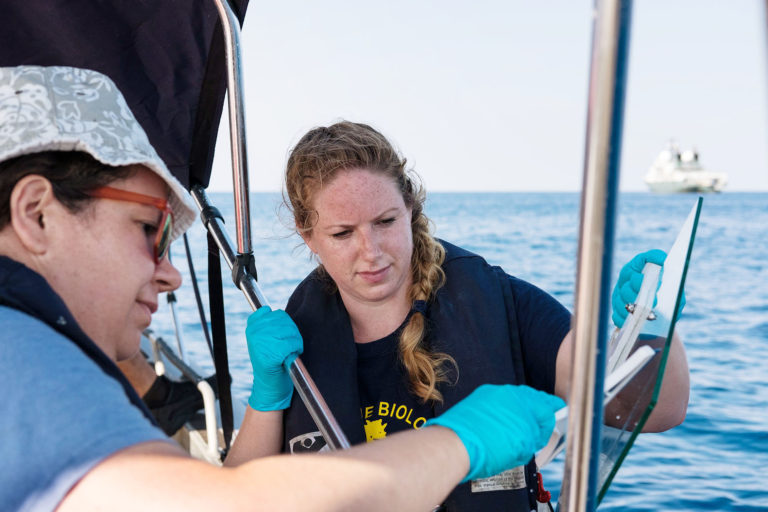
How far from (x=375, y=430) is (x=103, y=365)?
95 cm

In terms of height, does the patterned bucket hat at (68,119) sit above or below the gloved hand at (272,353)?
above

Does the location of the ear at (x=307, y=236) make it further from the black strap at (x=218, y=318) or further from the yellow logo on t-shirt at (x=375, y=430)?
the yellow logo on t-shirt at (x=375, y=430)

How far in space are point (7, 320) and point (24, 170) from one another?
222 mm

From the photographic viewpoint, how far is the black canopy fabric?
174 centimetres

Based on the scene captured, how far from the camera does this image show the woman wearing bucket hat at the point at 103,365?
0.67 meters

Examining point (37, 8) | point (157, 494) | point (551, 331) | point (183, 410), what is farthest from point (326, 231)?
point (183, 410)

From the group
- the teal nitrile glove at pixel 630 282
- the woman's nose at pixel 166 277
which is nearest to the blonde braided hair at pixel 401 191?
the teal nitrile glove at pixel 630 282

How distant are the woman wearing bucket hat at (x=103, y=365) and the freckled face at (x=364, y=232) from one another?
0.58m

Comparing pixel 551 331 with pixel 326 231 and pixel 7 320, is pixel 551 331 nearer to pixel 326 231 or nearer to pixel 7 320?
pixel 326 231

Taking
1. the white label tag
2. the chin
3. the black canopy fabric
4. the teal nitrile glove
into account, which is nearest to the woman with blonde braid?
the white label tag

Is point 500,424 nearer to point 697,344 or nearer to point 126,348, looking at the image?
point 126,348

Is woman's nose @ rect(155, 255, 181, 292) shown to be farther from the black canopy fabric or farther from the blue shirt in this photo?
the black canopy fabric

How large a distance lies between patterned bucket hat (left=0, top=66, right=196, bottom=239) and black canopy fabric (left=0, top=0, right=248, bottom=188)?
0.85 m

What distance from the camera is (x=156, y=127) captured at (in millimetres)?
1964
